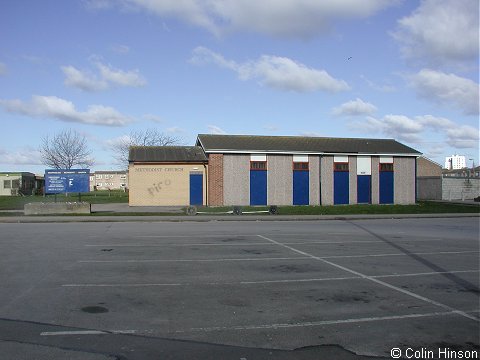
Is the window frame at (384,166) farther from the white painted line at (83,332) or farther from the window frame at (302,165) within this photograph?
the white painted line at (83,332)

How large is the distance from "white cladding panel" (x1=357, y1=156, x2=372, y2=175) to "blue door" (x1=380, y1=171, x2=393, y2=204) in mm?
1274

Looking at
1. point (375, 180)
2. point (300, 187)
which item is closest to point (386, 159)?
point (375, 180)

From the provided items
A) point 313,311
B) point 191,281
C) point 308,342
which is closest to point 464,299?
point 313,311

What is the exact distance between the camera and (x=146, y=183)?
35656 millimetres

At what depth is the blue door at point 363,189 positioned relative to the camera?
3897 cm

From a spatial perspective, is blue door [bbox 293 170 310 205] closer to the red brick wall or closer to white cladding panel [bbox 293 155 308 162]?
white cladding panel [bbox 293 155 308 162]

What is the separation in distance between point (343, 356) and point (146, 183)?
104 feet

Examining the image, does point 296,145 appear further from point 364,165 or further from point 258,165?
point 364,165

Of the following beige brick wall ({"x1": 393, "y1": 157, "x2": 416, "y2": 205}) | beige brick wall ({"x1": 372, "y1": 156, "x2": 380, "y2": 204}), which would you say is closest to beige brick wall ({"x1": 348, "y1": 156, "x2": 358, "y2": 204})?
beige brick wall ({"x1": 372, "y1": 156, "x2": 380, "y2": 204})

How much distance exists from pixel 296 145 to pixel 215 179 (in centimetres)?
→ 777

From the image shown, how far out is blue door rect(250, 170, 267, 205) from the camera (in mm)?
35969

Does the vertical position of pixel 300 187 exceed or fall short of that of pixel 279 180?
it falls short

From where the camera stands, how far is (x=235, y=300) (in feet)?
24.5

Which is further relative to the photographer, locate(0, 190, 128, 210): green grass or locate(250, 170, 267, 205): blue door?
locate(0, 190, 128, 210): green grass
